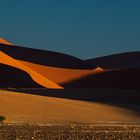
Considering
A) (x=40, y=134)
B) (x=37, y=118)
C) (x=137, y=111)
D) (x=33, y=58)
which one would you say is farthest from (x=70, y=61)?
(x=40, y=134)

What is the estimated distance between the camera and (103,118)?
3694cm

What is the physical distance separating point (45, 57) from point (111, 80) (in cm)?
3511

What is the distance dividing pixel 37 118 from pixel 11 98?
22.9 ft

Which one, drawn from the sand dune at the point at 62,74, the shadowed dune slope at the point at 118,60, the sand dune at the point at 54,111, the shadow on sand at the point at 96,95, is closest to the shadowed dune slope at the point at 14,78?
the sand dune at the point at 62,74

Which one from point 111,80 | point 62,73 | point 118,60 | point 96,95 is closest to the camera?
point 96,95

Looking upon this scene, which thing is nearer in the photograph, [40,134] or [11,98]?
[40,134]

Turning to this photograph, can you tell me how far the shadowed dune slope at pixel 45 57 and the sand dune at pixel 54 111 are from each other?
6363 centimetres

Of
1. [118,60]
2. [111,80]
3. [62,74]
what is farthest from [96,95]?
[118,60]

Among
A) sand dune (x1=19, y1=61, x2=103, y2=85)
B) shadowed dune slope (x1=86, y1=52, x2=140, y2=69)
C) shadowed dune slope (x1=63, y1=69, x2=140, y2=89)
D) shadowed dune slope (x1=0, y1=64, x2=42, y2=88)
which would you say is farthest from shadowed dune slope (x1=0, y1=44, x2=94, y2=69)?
shadowed dune slope (x1=0, y1=64, x2=42, y2=88)

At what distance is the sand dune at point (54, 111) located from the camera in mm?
34031

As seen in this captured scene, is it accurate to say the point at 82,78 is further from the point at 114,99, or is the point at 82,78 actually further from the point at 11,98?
the point at 11,98

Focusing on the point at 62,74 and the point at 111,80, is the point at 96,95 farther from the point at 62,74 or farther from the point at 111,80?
the point at 62,74

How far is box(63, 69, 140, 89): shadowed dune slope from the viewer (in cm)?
7600

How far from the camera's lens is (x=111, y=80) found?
77.9m
